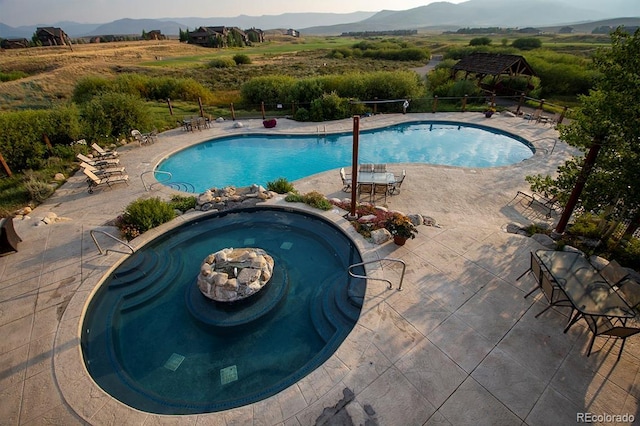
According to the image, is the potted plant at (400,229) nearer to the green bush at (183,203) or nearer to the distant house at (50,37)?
the green bush at (183,203)

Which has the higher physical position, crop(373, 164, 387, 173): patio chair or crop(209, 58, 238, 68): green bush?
crop(209, 58, 238, 68): green bush

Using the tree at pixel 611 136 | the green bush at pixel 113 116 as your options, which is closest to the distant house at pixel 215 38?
the green bush at pixel 113 116

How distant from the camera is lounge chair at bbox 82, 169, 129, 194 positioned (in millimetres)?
11234

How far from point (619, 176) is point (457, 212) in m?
4.11

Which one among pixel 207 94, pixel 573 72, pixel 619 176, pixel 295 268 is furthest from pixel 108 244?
pixel 573 72

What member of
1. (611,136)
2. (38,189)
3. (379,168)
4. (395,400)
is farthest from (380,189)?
(38,189)

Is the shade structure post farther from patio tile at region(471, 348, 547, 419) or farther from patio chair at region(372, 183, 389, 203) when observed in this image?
patio tile at region(471, 348, 547, 419)

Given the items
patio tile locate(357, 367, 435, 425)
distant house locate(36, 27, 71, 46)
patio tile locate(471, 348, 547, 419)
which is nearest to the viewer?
patio tile locate(357, 367, 435, 425)

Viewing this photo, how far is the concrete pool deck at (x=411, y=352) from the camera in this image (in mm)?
4477

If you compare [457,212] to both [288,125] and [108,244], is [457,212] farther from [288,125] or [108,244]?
[288,125]

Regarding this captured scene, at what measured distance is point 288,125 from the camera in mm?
19297

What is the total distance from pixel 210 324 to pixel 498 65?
2554cm

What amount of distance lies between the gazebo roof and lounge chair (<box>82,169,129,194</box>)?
24.3m

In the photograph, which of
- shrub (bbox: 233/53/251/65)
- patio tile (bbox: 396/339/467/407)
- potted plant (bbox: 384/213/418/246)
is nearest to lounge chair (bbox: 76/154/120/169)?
potted plant (bbox: 384/213/418/246)
